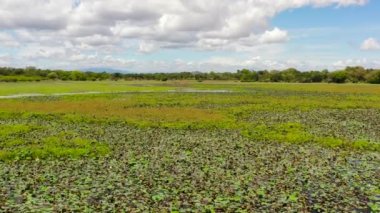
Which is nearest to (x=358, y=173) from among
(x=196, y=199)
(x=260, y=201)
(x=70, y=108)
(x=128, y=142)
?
(x=260, y=201)

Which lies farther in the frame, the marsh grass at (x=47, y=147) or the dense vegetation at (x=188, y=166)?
the marsh grass at (x=47, y=147)

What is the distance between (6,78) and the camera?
149 metres

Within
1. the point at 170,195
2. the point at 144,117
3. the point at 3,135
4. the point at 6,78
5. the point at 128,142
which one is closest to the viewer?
the point at 170,195

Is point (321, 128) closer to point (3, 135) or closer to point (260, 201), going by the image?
point (260, 201)

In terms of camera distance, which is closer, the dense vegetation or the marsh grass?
the dense vegetation

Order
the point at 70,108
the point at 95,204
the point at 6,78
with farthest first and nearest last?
the point at 6,78, the point at 70,108, the point at 95,204

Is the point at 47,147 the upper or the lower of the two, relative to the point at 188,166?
upper

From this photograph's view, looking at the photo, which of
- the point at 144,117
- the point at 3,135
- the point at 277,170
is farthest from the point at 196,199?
the point at 144,117

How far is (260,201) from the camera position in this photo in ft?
47.1

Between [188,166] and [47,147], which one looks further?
[47,147]

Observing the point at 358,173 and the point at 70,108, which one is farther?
the point at 70,108

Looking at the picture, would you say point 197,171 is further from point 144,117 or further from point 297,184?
point 144,117

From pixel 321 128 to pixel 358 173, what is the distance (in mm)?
14457

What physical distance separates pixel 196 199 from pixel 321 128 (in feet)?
68.0
